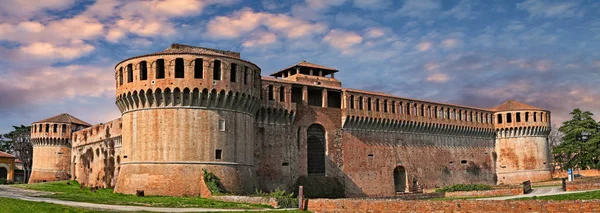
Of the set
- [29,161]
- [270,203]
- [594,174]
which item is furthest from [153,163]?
[29,161]

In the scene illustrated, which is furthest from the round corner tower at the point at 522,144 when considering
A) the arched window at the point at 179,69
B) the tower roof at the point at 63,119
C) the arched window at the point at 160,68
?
the tower roof at the point at 63,119

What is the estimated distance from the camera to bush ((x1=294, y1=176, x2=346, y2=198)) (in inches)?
1703

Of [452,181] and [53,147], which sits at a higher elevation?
[53,147]

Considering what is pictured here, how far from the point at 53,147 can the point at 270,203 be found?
43.0 metres

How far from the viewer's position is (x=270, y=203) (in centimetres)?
2906

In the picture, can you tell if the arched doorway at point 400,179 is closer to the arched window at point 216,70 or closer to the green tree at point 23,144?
the arched window at point 216,70

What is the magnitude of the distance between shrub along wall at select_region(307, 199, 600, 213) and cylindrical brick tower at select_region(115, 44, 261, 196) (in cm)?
956

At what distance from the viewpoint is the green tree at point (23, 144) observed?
8194 centimetres

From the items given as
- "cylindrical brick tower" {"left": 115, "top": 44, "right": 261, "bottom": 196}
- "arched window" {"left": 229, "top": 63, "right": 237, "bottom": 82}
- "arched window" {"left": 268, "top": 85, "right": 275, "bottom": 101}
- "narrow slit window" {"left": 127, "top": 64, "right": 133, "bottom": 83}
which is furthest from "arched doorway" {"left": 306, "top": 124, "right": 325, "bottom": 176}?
"narrow slit window" {"left": 127, "top": 64, "right": 133, "bottom": 83}

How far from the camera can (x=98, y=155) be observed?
5128 centimetres

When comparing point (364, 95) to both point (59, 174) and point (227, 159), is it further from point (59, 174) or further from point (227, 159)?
point (59, 174)

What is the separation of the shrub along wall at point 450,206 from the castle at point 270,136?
1033 centimetres

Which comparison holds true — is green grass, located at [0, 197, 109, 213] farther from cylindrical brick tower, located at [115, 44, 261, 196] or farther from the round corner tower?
the round corner tower

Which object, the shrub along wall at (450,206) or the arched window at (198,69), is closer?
the shrub along wall at (450,206)
